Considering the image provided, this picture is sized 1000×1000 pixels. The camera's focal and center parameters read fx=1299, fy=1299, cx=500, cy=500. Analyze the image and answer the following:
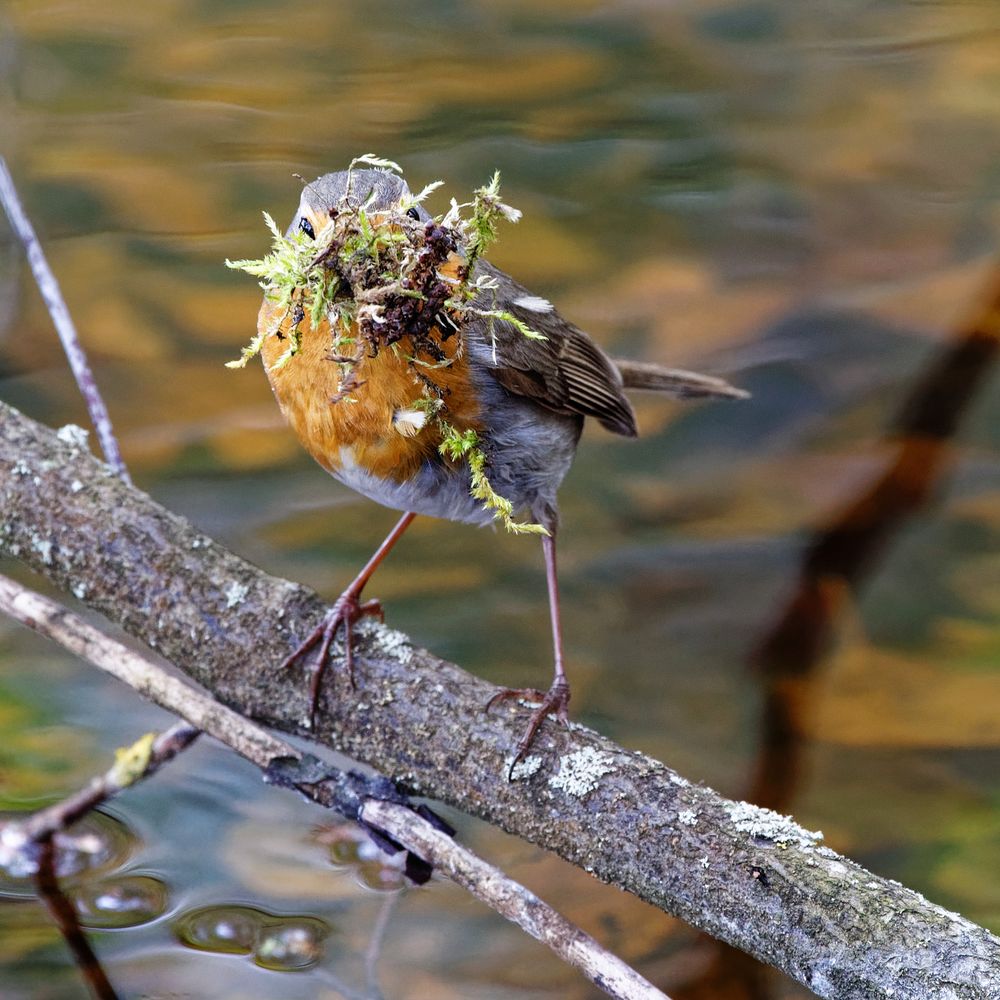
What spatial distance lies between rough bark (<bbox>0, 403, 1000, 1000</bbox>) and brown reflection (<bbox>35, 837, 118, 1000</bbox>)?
1.11 m

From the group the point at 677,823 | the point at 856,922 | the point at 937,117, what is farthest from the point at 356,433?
the point at 937,117

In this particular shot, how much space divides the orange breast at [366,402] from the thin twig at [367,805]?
69 cm

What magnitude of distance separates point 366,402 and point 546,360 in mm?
871

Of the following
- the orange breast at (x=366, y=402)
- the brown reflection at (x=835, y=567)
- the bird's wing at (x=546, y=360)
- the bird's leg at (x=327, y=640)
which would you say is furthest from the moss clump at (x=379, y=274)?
the brown reflection at (x=835, y=567)

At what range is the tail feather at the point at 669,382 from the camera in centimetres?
490

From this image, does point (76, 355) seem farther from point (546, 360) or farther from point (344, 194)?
point (546, 360)

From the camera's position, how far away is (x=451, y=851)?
2.57 metres

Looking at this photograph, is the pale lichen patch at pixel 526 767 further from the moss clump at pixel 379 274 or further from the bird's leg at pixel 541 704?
the moss clump at pixel 379 274

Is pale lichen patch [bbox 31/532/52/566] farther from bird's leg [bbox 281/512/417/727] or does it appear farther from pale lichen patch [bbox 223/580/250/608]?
bird's leg [bbox 281/512/417/727]

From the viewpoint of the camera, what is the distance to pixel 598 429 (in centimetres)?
666

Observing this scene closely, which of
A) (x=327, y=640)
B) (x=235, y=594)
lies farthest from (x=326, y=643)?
(x=235, y=594)

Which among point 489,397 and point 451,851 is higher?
point 489,397

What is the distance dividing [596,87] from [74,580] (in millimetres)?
5383

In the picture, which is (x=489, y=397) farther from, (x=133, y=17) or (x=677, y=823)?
(x=133, y=17)
